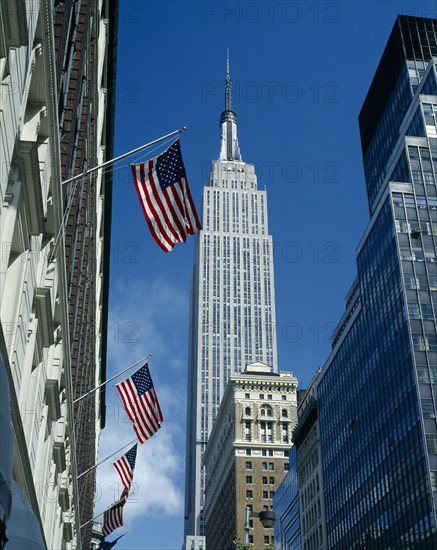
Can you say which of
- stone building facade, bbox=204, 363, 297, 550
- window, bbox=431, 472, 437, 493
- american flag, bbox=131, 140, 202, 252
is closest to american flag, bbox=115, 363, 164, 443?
american flag, bbox=131, 140, 202, 252

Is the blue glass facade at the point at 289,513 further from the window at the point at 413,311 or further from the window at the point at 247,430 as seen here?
the window at the point at 413,311

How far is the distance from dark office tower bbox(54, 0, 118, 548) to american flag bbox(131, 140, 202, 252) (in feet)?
14.6

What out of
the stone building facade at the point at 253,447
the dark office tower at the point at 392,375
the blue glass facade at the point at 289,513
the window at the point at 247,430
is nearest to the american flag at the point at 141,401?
the dark office tower at the point at 392,375

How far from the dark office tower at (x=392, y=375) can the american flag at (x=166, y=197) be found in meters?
44.0

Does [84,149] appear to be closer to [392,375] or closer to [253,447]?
[392,375]

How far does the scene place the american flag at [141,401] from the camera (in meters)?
32.3

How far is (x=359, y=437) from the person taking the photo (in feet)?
252

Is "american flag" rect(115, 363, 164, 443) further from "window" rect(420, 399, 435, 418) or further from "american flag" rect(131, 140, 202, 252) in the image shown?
"window" rect(420, 399, 435, 418)

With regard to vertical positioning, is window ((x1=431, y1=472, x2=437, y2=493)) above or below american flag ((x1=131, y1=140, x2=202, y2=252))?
above

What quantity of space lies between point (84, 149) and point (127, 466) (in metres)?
16.8

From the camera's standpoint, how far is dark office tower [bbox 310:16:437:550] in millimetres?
61531

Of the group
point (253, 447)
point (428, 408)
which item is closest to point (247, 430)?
point (253, 447)

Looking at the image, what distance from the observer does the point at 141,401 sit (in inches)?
1281

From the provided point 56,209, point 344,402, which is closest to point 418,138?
point 344,402
